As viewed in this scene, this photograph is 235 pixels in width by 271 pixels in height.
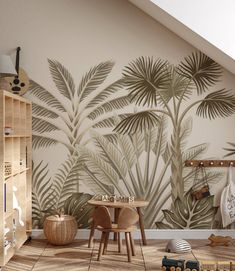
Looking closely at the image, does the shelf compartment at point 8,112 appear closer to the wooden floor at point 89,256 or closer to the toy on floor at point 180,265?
the wooden floor at point 89,256

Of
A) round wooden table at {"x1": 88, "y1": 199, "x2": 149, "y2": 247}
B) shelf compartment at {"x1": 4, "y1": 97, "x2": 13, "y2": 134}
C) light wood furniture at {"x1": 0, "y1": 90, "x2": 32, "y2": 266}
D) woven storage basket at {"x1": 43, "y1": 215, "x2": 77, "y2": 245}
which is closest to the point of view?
light wood furniture at {"x1": 0, "y1": 90, "x2": 32, "y2": 266}

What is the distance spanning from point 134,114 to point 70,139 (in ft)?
2.71

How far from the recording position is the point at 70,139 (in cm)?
608

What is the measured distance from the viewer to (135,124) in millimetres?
6098

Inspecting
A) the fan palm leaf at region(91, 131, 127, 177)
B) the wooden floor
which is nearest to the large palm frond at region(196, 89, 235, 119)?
the fan palm leaf at region(91, 131, 127, 177)

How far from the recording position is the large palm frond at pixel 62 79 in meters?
6.07

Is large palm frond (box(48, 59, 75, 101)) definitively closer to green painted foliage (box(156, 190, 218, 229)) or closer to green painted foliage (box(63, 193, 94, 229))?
green painted foliage (box(63, 193, 94, 229))

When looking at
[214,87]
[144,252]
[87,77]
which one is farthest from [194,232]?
[87,77]

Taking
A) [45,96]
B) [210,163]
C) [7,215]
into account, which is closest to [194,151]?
[210,163]

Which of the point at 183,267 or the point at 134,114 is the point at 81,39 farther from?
the point at 183,267

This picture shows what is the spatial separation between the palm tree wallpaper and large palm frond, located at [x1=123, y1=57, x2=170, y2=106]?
0.01 meters

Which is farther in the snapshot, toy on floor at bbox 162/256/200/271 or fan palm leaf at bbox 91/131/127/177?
fan palm leaf at bbox 91/131/127/177

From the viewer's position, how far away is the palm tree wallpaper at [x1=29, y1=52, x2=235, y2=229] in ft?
19.9

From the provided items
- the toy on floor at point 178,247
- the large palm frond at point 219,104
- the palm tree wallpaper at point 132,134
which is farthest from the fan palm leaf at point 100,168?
the large palm frond at point 219,104
